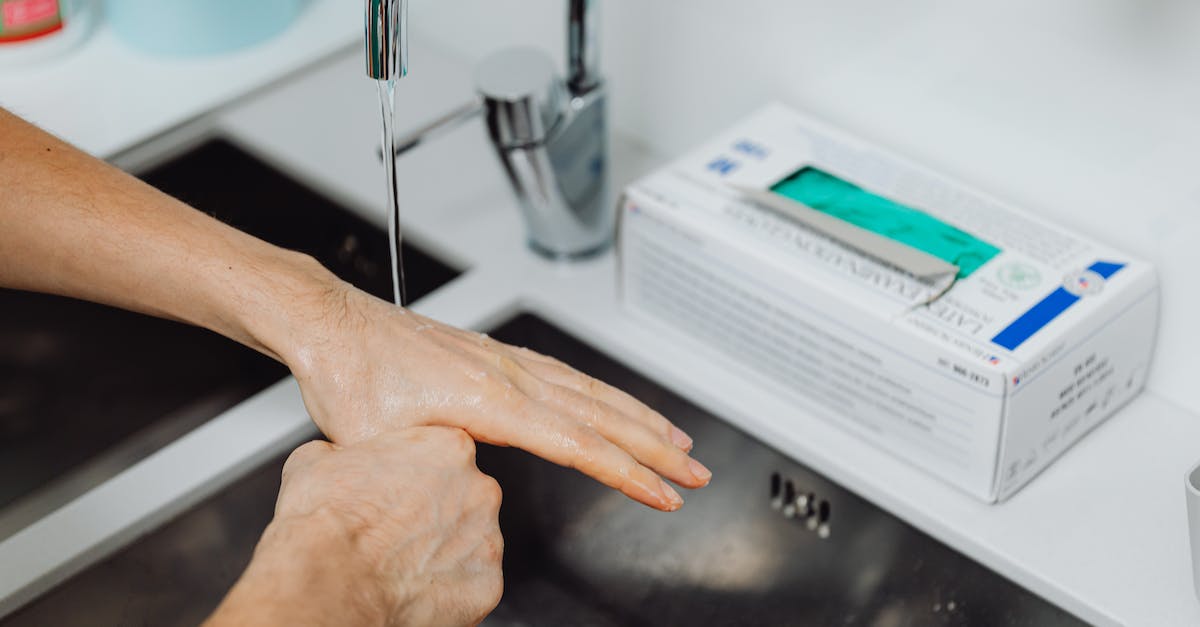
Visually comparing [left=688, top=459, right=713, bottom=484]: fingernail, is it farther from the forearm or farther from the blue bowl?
the blue bowl

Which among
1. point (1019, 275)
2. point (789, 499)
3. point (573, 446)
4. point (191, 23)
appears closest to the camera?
point (573, 446)

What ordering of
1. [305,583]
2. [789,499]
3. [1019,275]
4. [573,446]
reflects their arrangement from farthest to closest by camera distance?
[789,499] → [1019,275] → [573,446] → [305,583]

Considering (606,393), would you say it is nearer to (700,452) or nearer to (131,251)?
(700,452)

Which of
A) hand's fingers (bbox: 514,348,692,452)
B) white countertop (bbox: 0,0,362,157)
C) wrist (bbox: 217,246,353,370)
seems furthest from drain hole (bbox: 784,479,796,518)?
white countertop (bbox: 0,0,362,157)

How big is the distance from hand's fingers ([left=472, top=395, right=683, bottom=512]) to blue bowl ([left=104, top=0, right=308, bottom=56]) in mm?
589

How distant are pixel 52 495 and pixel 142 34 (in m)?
0.44

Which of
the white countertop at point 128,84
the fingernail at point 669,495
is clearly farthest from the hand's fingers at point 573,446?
the white countertop at point 128,84

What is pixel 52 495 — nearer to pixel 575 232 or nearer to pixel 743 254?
pixel 575 232

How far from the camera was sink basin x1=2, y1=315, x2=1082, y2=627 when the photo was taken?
93 centimetres

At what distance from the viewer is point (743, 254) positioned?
94 centimetres

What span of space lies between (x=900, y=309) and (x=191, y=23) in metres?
0.70

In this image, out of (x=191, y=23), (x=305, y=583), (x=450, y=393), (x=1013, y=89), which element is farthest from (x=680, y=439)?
(x=191, y=23)

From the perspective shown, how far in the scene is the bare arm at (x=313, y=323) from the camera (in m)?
0.82

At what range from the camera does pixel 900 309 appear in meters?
0.89
